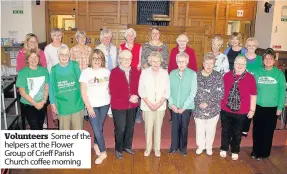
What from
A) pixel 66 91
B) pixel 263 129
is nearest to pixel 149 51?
pixel 66 91

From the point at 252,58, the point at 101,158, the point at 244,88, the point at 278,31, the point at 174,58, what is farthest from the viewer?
the point at 278,31

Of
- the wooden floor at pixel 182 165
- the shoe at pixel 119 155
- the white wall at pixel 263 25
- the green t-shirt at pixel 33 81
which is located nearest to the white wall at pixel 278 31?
the white wall at pixel 263 25

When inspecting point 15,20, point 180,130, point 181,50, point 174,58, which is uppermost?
point 15,20

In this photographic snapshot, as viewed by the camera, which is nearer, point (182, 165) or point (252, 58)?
point (182, 165)

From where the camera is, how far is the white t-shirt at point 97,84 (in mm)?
2906

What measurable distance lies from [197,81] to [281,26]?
19.0ft

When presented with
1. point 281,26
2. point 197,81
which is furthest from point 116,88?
point 281,26

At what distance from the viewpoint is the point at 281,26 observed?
7695 millimetres

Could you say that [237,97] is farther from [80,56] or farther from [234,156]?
[80,56]

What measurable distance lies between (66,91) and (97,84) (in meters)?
0.33

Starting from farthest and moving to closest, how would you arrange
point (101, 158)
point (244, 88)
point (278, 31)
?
point (278, 31) < point (101, 158) < point (244, 88)

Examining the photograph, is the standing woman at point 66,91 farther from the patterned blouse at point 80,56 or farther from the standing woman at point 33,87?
the patterned blouse at point 80,56

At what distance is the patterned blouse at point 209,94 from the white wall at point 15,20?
5234mm

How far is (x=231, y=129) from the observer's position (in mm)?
3326
